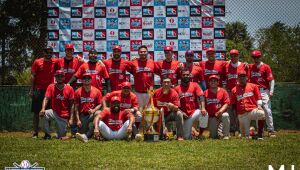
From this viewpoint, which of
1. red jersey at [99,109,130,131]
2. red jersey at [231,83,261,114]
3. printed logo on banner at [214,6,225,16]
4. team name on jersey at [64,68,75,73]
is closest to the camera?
red jersey at [99,109,130,131]

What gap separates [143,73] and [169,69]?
0.60 meters

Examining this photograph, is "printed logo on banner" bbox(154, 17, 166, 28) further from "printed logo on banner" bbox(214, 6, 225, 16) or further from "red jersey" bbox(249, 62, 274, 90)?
"red jersey" bbox(249, 62, 274, 90)

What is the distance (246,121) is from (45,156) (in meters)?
4.58

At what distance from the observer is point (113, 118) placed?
8938 millimetres

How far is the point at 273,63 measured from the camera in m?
27.3

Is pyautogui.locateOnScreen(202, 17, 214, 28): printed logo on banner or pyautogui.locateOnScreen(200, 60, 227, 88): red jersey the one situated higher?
pyautogui.locateOnScreen(202, 17, 214, 28): printed logo on banner

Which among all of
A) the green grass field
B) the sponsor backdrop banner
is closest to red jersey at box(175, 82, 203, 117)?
the green grass field

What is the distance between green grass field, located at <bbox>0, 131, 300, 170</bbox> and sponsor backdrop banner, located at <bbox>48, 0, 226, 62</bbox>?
4.21 m

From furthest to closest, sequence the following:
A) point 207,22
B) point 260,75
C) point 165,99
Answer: point 207,22, point 260,75, point 165,99

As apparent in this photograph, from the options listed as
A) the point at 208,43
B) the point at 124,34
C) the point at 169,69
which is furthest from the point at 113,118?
the point at 208,43

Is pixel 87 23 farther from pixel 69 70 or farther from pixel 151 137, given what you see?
pixel 151 137

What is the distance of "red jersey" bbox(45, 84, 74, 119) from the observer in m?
9.61

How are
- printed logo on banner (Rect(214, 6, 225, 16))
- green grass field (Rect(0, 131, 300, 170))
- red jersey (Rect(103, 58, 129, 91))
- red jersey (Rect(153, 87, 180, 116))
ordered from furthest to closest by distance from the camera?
printed logo on banner (Rect(214, 6, 225, 16)) → red jersey (Rect(103, 58, 129, 91)) → red jersey (Rect(153, 87, 180, 116)) → green grass field (Rect(0, 131, 300, 170))

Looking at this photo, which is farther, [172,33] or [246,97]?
[172,33]
